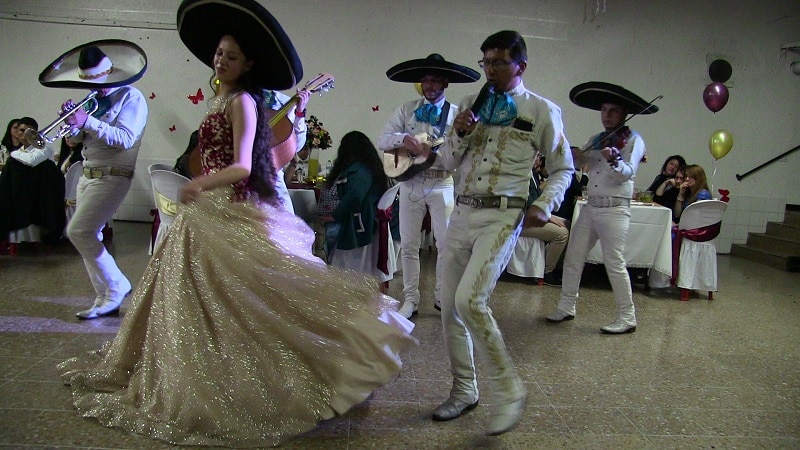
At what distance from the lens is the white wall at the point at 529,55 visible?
8211 millimetres

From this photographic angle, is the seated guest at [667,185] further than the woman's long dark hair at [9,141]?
Yes

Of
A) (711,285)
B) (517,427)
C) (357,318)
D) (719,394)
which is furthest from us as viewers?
(711,285)

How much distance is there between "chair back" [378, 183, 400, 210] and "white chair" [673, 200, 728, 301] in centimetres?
285

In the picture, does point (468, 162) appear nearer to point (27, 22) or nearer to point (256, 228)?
point (256, 228)

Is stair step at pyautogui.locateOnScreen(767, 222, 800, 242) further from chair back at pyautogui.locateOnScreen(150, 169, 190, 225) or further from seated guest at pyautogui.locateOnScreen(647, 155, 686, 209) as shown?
chair back at pyautogui.locateOnScreen(150, 169, 190, 225)

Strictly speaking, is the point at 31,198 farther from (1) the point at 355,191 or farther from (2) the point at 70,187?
(1) the point at 355,191

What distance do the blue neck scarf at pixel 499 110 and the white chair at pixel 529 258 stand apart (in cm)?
327

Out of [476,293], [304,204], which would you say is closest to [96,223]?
[304,204]

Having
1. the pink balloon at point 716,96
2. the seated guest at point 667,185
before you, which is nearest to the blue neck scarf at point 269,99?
the seated guest at point 667,185

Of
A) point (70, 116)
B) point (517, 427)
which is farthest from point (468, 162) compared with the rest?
point (70, 116)

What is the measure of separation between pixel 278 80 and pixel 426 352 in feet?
5.58

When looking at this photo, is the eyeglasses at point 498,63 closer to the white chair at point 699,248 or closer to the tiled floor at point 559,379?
the tiled floor at point 559,379

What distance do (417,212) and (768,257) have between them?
6441mm

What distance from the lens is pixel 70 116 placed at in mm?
3203
